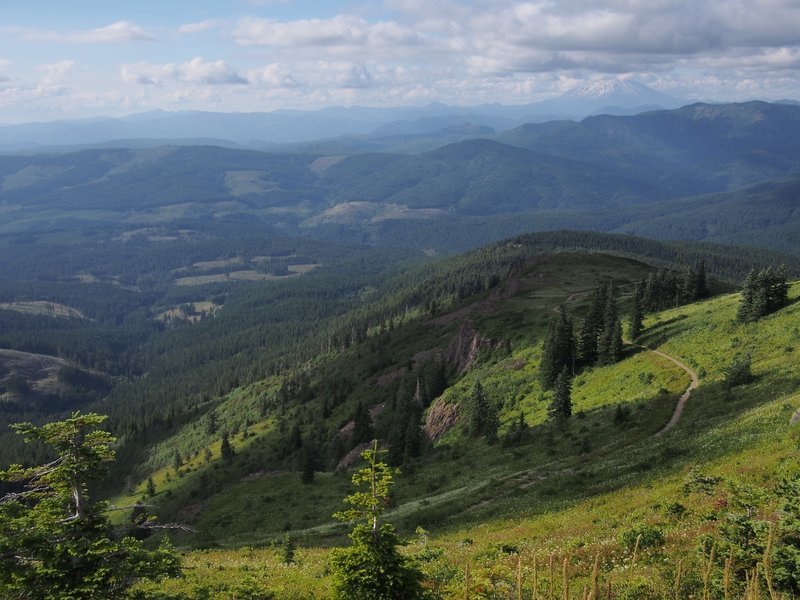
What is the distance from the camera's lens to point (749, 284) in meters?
63.4

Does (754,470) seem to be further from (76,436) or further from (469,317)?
(469,317)

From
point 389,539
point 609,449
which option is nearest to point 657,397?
point 609,449

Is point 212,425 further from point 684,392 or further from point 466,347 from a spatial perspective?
point 684,392

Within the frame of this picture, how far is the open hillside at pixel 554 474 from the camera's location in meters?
18.7

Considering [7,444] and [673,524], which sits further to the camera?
[7,444]

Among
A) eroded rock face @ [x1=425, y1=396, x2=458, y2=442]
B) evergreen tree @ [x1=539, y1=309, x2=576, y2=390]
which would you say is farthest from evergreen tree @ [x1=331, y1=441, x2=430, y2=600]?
eroded rock face @ [x1=425, y1=396, x2=458, y2=442]

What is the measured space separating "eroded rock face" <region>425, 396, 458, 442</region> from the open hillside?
46 centimetres

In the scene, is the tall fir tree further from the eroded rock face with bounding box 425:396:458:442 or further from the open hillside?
A: the eroded rock face with bounding box 425:396:458:442

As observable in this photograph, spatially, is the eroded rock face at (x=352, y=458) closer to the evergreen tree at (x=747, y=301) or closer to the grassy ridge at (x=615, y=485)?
the grassy ridge at (x=615, y=485)

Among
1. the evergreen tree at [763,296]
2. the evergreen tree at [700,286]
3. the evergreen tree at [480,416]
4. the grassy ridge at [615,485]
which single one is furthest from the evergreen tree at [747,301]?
the evergreen tree at [700,286]

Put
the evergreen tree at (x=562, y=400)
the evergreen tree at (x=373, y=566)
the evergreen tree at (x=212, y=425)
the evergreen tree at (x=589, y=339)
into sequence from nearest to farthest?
the evergreen tree at (x=373, y=566) < the evergreen tree at (x=562, y=400) < the evergreen tree at (x=589, y=339) < the evergreen tree at (x=212, y=425)

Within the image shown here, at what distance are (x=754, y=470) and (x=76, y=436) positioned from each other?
29169mm

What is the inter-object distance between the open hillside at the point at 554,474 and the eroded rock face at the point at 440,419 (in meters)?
0.46

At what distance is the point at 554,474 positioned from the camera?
4184cm
